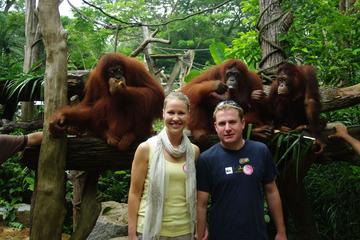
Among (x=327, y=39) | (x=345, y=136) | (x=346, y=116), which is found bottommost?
(x=345, y=136)

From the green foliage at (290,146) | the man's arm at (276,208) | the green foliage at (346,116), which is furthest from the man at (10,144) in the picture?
the green foliage at (346,116)

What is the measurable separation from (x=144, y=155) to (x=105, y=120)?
4.42 feet

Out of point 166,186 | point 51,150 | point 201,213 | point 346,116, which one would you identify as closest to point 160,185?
point 166,186

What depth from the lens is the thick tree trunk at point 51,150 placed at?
11.0 feet

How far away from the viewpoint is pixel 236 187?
2588 millimetres

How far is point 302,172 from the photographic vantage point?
4.09 metres

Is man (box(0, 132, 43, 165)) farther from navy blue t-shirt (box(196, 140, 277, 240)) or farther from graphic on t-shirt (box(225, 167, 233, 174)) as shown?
graphic on t-shirt (box(225, 167, 233, 174))

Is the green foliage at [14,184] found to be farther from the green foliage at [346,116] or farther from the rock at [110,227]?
the green foliage at [346,116]

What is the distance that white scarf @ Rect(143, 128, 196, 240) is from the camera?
250 centimetres

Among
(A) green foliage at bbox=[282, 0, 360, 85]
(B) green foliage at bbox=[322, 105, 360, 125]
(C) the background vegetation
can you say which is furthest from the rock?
(A) green foliage at bbox=[282, 0, 360, 85]

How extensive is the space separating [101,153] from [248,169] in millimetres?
1560

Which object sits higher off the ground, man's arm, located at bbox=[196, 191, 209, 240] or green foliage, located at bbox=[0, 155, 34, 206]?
man's arm, located at bbox=[196, 191, 209, 240]

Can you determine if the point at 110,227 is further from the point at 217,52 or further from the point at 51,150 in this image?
the point at 217,52

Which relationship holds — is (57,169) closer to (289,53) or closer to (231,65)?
(231,65)
